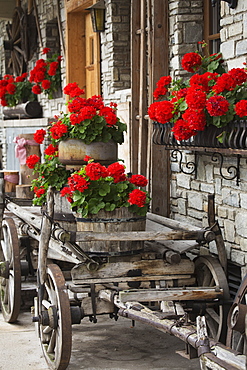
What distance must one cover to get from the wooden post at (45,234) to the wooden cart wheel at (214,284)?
3.49 feet

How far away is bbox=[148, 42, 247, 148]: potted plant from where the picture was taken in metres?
4.29

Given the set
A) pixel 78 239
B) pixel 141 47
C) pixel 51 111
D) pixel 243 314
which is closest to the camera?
pixel 243 314

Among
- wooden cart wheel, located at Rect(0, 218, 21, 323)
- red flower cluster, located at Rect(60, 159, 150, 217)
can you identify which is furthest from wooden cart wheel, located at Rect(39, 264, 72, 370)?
wooden cart wheel, located at Rect(0, 218, 21, 323)

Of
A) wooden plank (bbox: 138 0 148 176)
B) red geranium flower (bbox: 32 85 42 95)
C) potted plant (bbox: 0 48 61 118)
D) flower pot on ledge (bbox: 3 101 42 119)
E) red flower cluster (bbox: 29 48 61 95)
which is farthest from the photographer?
flower pot on ledge (bbox: 3 101 42 119)

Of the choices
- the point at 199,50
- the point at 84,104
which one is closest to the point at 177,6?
the point at 199,50

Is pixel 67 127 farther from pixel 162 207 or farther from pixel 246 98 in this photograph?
pixel 246 98

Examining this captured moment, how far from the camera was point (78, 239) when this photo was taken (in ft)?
13.8

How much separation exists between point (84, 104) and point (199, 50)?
3.81ft

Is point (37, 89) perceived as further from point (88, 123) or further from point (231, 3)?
point (231, 3)

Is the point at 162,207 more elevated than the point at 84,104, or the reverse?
the point at 84,104

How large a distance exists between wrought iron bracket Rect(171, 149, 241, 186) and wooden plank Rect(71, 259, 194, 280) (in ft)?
2.31

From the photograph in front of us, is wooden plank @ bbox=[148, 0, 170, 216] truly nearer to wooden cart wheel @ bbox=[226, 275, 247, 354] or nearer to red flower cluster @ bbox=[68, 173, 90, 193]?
red flower cluster @ bbox=[68, 173, 90, 193]

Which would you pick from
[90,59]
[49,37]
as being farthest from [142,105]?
[49,37]

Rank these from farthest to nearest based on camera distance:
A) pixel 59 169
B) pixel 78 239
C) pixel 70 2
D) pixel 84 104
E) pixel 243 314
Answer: pixel 70 2 → pixel 59 169 → pixel 84 104 → pixel 78 239 → pixel 243 314
